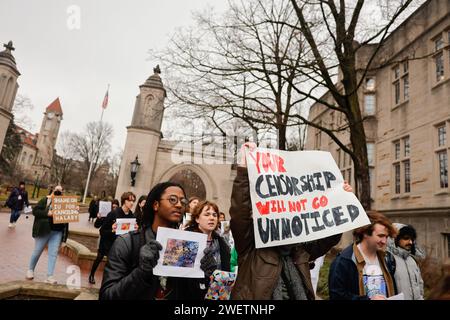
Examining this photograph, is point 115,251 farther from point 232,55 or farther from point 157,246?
point 232,55

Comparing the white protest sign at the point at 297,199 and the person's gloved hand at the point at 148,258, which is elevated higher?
the white protest sign at the point at 297,199

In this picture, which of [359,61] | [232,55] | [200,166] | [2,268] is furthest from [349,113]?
[200,166]

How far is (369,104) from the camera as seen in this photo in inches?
637

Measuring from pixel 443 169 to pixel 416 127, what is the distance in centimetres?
228

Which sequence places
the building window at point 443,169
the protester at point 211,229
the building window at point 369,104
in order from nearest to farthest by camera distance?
the protester at point 211,229, the building window at point 443,169, the building window at point 369,104

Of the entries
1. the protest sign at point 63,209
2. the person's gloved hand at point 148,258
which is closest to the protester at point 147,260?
the person's gloved hand at point 148,258

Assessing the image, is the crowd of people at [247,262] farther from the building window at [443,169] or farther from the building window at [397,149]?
the building window at [397,149]

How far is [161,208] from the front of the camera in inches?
95.5

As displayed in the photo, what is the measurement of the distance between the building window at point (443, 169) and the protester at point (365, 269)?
9.99 m

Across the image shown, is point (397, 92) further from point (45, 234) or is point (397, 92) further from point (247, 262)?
→ point (45, 234)

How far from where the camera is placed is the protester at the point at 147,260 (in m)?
1.88

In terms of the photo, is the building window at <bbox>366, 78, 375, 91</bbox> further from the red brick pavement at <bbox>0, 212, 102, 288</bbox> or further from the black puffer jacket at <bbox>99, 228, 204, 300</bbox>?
the black puffer jacket at <bbox>99, 228, 204, 300</bbox>

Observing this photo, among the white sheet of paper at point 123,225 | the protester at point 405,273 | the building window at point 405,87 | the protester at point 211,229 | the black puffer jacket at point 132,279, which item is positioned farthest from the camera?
the building window at point 405,87

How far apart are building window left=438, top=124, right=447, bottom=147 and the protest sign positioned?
12.7 meters
